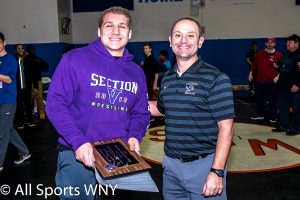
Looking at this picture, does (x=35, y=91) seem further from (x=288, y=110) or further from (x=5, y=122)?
(x=288, y=110)

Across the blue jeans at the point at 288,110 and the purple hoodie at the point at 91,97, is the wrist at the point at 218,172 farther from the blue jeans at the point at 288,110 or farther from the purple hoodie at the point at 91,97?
the blue jeans at the point at 288,110

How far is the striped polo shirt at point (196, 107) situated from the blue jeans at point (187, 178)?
70 millimetres

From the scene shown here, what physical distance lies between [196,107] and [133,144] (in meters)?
0.52

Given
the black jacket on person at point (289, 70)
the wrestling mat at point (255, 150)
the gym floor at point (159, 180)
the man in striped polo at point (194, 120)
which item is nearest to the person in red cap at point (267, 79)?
the black jacket on person at point (289, 70)

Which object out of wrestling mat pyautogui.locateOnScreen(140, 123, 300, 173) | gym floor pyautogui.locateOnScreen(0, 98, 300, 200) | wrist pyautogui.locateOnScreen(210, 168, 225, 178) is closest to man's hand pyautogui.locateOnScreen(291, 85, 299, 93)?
wrestling mat pyautogui.locateOnScreen(140, 123, 300, 173)

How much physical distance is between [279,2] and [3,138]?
13.0 meters

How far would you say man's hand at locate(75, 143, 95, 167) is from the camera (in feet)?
6.66

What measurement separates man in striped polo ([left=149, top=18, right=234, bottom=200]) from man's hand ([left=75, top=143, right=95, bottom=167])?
0.72 m

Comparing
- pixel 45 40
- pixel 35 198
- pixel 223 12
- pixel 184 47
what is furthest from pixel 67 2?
pixel 184 47

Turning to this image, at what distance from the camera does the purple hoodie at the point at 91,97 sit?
7.00 feet

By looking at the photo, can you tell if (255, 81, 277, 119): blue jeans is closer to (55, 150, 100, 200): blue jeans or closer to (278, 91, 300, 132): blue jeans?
(278, 91, 300, 132): blue jeans

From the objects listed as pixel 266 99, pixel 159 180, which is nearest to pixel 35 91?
pixel 159 180

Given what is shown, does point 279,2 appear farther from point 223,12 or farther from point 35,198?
point 35,198

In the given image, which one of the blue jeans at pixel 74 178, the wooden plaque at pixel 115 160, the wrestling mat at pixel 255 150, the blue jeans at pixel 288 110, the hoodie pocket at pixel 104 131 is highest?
the hoodie pocket at pixel 104 131
